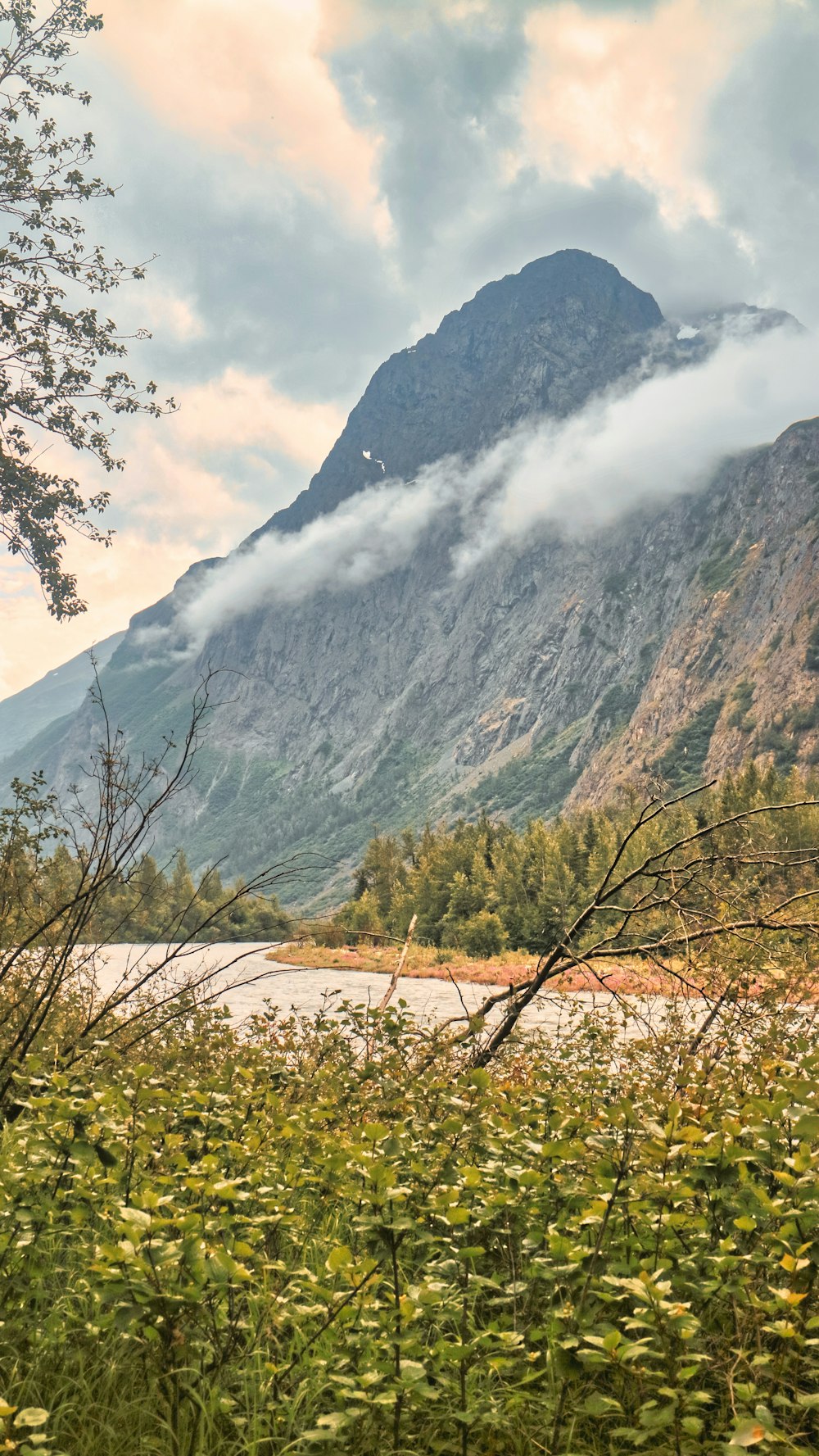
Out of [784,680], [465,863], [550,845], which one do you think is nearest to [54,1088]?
[550,845]

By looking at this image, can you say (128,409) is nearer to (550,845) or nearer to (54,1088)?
(54,1088)

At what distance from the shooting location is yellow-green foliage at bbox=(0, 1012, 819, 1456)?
249 centimetres

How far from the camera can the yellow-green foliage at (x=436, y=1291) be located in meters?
2.49

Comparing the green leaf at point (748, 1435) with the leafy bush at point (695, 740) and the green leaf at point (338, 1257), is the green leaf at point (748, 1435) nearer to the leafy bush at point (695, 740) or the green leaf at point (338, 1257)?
the green leaf at point (338, 1257)

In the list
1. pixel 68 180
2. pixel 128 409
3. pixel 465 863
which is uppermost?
pixel 68 180

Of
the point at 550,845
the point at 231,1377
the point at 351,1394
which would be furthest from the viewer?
the point at 550,845

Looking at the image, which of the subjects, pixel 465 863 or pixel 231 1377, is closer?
pixel 231 1377

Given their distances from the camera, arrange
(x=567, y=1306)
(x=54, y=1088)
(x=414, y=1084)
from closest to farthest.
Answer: (x=567, y=1306) < (x=54, y=1088) < (x=414, y=1084)

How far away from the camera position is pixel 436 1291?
245cm

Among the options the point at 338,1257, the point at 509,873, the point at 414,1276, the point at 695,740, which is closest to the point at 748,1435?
the point at 338,1257

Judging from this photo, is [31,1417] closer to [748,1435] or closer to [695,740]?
[748,1435]

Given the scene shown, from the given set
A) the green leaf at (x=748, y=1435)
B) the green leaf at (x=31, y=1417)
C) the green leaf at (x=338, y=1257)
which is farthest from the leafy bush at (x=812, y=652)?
the green leaf at (x=31, y=1417)

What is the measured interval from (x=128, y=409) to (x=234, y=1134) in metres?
10.8

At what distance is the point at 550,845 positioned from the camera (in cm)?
6919
